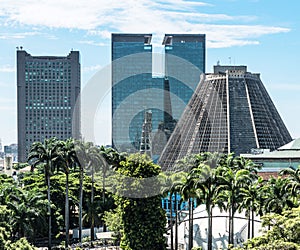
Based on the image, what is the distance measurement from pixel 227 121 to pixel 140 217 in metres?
53.9

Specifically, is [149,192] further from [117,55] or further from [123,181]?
[117,55]

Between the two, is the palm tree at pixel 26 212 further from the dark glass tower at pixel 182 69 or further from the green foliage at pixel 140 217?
the dark glass tower at pixel 182 69

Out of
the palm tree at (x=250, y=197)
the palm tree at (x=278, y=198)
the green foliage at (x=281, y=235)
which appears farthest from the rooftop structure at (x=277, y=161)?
the green foliage at (x=281, y=235)

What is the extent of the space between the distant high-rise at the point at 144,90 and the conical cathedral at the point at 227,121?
1749 inches

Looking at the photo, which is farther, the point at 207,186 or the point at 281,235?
the point at 207,186

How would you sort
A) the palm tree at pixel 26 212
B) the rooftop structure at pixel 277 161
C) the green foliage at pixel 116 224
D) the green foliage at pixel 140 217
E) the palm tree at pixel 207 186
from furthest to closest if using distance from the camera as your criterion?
1. the rooftop structure at pixel 277 161
2. the green foliage at pixel 116 224
3. the palm tree at pixel 26 212
4. the green foliage at pixel 140 217
5. the palm tree at pixel 207 186

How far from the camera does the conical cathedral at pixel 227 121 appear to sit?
101 m

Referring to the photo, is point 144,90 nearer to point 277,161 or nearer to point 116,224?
point 277,161

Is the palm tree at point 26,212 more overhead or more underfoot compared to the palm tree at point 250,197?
more underfoot

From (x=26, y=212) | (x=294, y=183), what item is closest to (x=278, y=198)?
(x=294, y=183)

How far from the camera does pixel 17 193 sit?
187 ft

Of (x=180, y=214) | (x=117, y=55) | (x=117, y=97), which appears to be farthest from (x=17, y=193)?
(x=117, y=55)

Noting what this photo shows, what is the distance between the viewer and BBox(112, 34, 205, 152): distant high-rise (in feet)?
525

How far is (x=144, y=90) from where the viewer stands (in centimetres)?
17188
